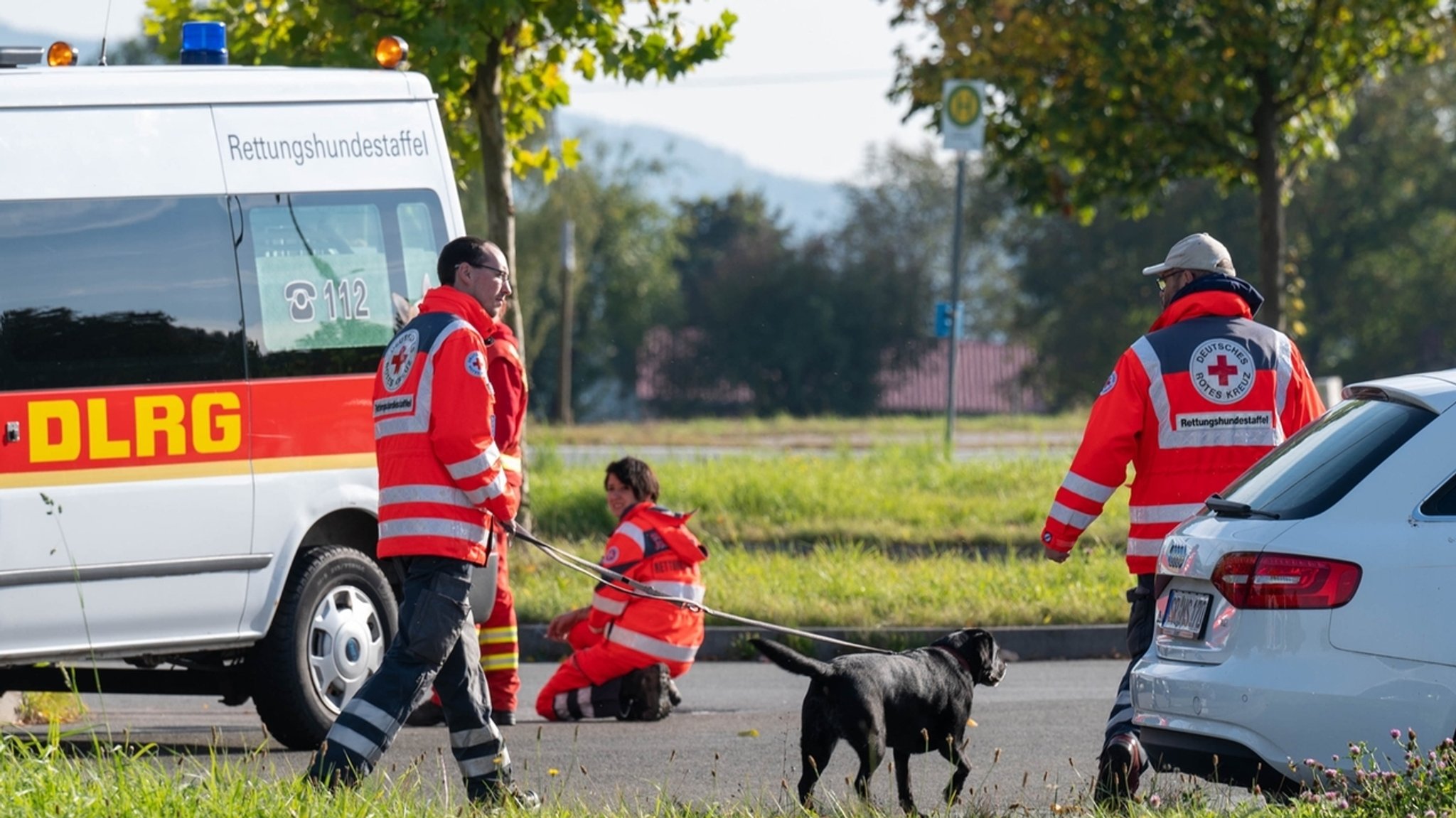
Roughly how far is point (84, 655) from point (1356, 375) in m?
41.4

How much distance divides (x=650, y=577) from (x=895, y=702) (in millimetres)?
2232

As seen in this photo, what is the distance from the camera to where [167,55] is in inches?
516

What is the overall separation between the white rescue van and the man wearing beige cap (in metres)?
2.92

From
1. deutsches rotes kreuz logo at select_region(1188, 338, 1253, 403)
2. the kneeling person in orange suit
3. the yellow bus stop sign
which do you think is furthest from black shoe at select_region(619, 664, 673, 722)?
the yellow bus stop sign

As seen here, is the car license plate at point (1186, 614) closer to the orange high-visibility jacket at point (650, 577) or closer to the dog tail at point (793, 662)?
the dog tail at point (793, 662)

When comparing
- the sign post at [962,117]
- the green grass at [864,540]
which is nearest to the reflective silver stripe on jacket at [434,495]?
the green grass at [864,540]

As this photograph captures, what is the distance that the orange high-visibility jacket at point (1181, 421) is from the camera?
5.98 m

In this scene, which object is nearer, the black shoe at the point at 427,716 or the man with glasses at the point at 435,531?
the man with glasses at the point at 435,531

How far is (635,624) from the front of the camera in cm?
809

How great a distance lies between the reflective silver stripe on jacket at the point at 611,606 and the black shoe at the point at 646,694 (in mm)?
278

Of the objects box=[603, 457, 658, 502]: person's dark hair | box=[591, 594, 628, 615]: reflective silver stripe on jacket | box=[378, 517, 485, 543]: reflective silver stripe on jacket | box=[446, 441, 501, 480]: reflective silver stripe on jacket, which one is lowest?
box=[591, 594, 628, 615]: reflective silver stripe on jacket

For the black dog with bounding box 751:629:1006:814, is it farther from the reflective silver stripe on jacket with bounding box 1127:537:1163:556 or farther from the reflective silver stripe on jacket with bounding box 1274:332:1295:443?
the reflective silver stripe on jacket with bounding box 1274:332:1295:443

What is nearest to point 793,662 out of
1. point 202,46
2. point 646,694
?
point 646,694

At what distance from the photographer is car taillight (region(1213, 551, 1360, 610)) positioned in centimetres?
492
